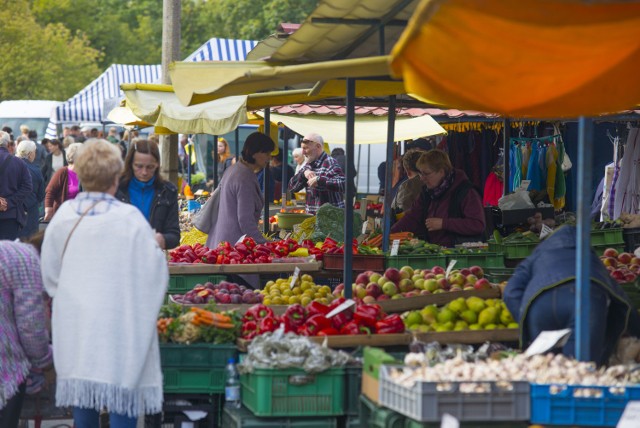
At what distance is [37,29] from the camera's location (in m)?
46.3

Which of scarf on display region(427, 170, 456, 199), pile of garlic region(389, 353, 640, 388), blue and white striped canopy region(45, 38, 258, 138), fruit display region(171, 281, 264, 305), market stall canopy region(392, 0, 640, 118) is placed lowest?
pile of garlic region(389, 353, 640, 388)

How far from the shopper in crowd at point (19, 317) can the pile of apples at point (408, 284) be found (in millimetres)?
2623

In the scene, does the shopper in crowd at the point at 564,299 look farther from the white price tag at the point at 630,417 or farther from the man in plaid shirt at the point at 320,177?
the man in plaid shirt at the point at 320,177

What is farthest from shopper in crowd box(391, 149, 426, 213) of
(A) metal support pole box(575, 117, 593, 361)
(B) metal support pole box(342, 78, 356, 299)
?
(A) metal support pole box(575, 117, 593, 361)

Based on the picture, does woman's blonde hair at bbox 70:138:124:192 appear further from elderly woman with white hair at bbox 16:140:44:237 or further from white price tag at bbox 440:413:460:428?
elderly woman with white hair at bbox 16:140:44:237

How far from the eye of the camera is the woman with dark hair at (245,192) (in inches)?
386

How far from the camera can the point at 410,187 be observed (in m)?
12.9

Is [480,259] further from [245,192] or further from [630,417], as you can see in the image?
[630,417]

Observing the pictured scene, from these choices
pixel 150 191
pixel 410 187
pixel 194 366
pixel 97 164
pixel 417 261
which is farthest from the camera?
pixel 410 187

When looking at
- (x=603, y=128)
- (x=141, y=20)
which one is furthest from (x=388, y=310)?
(x=141, y=20)

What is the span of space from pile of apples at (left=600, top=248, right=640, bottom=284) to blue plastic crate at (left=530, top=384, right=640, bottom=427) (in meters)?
2.77

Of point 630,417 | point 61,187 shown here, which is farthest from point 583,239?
point 61,187

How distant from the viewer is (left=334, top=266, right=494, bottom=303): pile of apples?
312 inches

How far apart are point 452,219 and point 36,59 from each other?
40119mm
